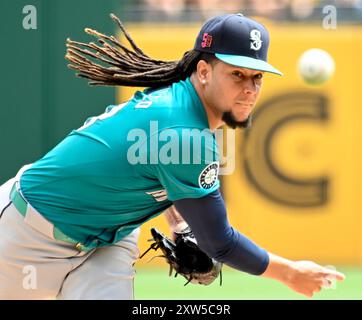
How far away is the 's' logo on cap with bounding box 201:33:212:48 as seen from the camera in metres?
3.97

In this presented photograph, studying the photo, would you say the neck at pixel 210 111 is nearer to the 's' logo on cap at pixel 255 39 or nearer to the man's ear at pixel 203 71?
the man's ear at pixel 203 71

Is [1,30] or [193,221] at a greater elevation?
[1,30]

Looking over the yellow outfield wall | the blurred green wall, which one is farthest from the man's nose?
the yellow outfield wall

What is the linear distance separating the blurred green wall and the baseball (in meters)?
2.00

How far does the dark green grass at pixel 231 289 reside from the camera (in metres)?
7.79

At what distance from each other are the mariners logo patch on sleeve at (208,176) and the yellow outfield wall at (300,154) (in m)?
5.52

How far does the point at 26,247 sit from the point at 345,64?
6.10m

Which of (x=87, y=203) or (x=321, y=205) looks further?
(x=321, y=205)

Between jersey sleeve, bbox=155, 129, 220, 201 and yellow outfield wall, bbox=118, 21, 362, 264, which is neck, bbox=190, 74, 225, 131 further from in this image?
yellow outfield wall, bbox=118, 21, 362, 264

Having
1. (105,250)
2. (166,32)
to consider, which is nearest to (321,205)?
(166,32)

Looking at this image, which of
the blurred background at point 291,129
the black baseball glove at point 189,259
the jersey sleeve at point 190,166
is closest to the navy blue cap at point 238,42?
the jersey sleeve at point 190,166

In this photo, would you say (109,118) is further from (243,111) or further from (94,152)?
(243,111)

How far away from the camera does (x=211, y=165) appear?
385 cm

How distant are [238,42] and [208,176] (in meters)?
0.60
